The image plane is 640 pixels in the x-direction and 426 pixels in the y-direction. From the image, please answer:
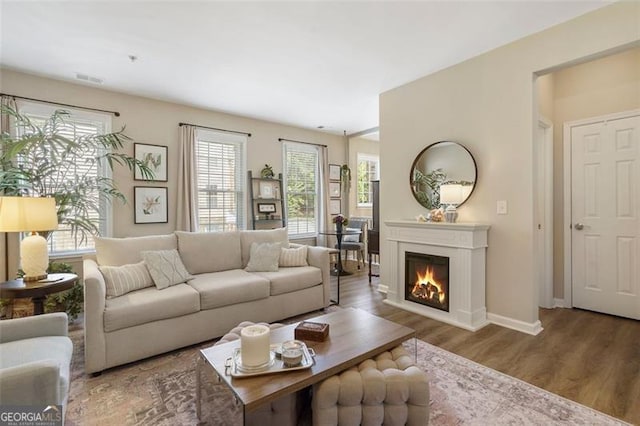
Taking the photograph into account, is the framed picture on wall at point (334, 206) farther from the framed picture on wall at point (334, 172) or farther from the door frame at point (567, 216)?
the door frame at point (567, 216)

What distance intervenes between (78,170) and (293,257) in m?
2.80

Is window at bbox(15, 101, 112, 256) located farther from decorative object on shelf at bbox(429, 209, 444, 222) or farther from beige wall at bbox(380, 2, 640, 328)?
beige wall at bbox(380, 2, 640, 328)

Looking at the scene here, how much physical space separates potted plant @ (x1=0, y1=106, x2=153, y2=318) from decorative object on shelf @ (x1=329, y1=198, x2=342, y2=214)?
3276 mm

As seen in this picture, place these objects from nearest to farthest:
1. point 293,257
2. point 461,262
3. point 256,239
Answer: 1. point 461,262
2. point 293,257
3. point 256,239

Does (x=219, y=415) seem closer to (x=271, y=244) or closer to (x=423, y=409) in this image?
(x=423, y=409)

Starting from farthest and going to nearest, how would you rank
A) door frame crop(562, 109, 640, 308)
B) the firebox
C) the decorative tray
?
1. door frame crop(562, 109, 640, 308)
2. the firebox
3. the decorative tray

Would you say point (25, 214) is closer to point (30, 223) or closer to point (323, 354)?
point (30, 223)

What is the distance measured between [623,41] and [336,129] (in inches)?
162

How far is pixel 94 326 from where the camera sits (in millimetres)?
2188

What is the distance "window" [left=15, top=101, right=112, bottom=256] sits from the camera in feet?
11.3

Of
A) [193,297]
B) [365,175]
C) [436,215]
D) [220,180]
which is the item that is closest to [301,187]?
[220,180]

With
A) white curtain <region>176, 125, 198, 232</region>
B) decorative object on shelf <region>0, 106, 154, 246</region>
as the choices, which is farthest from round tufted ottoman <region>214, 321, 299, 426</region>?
white curtain <region>176, 125, 198, 232</region>

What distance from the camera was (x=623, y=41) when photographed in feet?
7.63

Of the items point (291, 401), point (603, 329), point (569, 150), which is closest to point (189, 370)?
point (291, 401)
